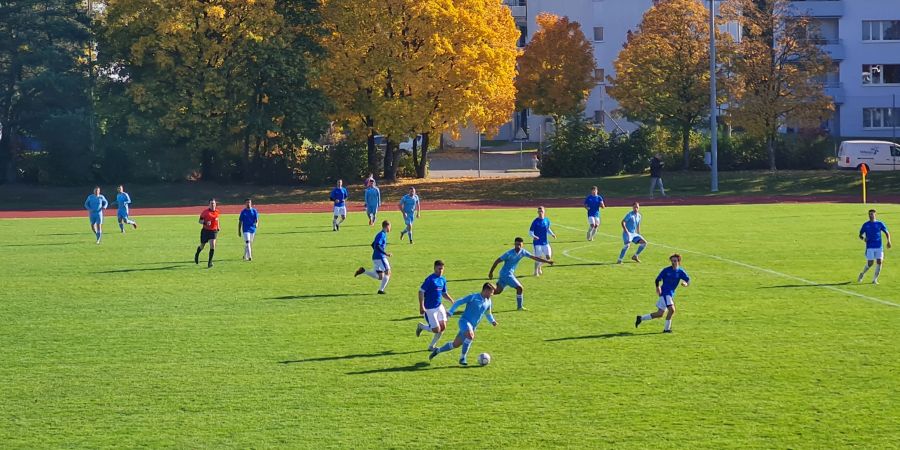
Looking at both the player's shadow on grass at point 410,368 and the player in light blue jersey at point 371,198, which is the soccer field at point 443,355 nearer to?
the player's shadow on grass at point 410,368

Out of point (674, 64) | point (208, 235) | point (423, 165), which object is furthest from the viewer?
point (423, 165)

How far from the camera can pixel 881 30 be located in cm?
8575

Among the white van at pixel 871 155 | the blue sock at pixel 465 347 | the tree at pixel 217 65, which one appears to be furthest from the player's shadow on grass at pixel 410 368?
the white van at pixel 871 155

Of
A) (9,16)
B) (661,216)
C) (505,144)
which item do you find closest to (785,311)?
(661,216)

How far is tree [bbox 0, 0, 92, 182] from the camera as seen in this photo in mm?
64931

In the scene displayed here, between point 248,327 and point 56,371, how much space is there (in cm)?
462

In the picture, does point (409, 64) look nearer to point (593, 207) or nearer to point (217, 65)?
point (217, 65)

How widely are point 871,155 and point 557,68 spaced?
23335 mm

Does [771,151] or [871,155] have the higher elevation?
[771,151]

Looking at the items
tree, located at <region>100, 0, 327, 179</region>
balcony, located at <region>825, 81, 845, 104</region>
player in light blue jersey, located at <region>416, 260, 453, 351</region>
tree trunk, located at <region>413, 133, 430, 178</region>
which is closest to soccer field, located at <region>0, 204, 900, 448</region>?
player in light blue jersey, located at <region>416, 260, 453, 351</region>

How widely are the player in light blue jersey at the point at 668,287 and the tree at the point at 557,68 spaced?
60.3 meters

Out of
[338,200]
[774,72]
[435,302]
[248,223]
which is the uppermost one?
[774,72]

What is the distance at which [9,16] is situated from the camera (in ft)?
216

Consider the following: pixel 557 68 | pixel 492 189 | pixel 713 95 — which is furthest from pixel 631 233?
pixel 557 68
